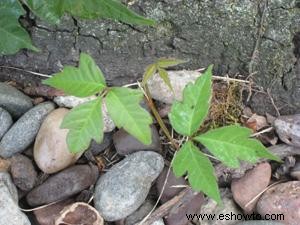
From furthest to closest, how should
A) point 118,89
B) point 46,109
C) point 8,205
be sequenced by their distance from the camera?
point 46,109, point 8,205, point 118,89

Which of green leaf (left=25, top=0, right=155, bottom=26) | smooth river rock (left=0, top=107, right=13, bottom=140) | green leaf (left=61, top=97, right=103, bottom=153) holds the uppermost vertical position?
green leaf (left=25, top=0, right=155, bottom=26)

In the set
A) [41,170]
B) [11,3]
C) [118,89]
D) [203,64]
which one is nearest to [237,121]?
[203,64]

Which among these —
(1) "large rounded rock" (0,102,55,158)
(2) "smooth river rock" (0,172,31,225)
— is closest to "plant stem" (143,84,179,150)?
(1) "large rounded rock" (0,102,55,158)

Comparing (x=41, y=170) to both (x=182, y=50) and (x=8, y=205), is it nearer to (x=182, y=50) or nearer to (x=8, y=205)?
(x=8, y=205)

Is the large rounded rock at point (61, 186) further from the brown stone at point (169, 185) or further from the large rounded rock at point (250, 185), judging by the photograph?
the large rounded rock at point (250, 185)

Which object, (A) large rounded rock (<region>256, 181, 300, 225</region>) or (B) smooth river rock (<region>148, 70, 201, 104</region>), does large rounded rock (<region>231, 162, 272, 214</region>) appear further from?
(B) smooth river rock (<region>148, 70, 201, 104</region>)
